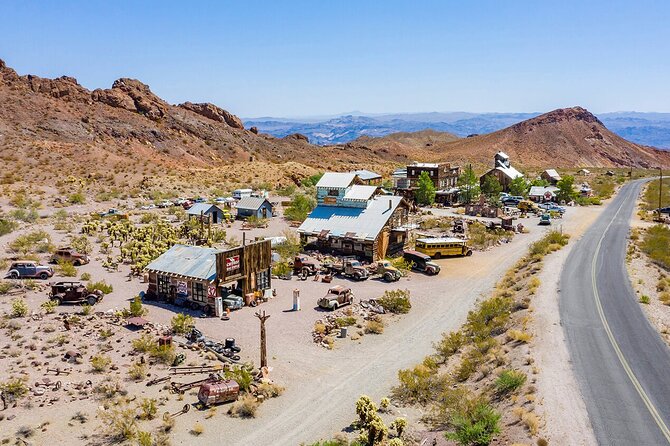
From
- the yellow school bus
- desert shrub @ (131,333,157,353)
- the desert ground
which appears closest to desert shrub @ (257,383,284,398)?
the desert ground

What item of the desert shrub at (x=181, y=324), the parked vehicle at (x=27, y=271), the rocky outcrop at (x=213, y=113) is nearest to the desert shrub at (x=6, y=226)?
the parked vehicle at (x=27, y=271)

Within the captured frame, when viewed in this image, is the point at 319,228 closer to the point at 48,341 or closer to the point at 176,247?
the point at 176,247

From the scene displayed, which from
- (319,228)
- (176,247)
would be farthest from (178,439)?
(319,228)

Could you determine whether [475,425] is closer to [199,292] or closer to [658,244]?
[199,292]

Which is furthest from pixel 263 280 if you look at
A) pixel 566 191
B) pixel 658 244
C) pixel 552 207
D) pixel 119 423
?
pixel 566 191

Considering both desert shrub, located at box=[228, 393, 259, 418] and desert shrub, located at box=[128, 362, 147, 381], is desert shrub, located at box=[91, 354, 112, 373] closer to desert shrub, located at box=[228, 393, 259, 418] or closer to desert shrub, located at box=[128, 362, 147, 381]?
desert shrub, located at box=[128, 362, 147, 381]
